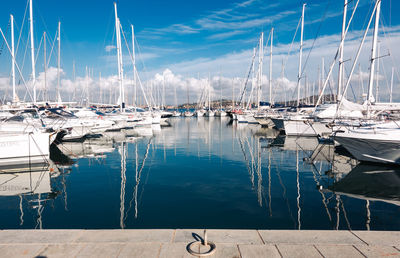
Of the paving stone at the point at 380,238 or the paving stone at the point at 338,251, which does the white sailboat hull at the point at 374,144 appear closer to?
the paving stone at the point at 380,238

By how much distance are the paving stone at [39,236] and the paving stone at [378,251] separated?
588cm

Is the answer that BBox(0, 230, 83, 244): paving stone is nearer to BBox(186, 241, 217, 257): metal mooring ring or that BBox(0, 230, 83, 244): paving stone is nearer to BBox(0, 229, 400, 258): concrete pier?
BBox(0, 229, 400, 258): concrete pier

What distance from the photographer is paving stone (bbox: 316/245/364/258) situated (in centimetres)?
490

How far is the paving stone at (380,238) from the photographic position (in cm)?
530

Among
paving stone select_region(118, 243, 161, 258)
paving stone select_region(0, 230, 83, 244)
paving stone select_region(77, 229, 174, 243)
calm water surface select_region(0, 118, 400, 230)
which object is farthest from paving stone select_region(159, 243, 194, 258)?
calm water surface select_region(0, 118, 400, 230)

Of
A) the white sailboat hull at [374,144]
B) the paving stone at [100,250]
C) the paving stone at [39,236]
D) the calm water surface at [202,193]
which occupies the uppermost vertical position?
the white sailboat hull at [374,144]

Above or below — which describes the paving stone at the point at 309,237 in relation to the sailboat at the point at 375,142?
below

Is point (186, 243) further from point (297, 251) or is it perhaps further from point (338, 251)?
point (338, 251)

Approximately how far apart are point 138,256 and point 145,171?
1049 cm

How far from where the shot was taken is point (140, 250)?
16.6 ft

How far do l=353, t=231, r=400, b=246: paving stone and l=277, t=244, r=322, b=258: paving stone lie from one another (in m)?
1.27

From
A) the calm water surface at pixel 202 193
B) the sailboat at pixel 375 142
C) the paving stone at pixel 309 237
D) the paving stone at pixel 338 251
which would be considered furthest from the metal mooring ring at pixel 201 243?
the sailboat at pixel 375 142

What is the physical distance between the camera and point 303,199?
10.3m

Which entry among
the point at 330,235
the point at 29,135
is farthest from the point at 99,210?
the point at 29,135
